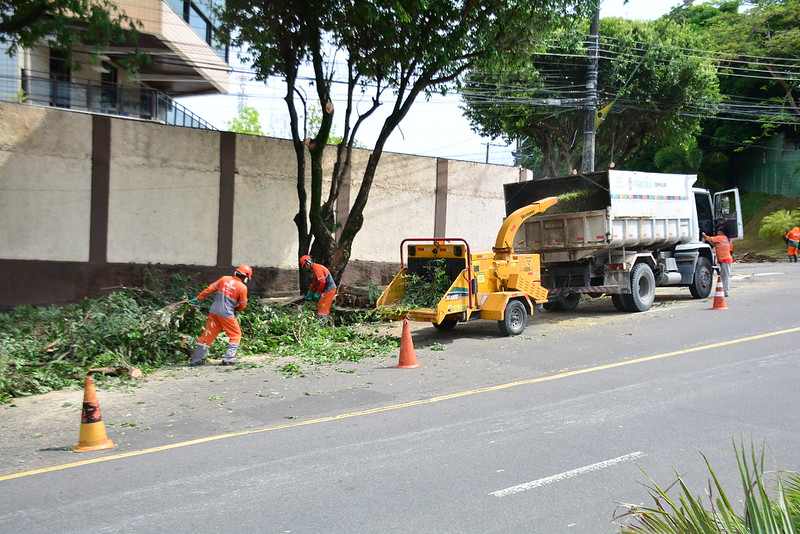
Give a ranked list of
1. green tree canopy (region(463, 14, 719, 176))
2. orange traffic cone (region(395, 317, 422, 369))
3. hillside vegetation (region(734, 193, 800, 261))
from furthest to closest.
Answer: hillside vegetation (region(734, 193, 800, 261)), green tree canopy (region(463, 14, 719, 176)), orange traffic cone (region(395, 317, 422, 369))

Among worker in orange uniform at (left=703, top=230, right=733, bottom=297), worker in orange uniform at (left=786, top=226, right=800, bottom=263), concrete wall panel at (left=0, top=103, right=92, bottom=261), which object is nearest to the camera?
concrete wall panel at (left=0, top=103, right=92, bottom=261)

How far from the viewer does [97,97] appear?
19.5 metres

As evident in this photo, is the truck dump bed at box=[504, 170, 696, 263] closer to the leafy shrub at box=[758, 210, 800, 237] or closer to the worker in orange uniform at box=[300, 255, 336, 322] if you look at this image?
the worker in orange uniform at box=[300, 255, 336, 322]

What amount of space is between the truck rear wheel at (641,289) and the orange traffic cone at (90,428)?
453 inches

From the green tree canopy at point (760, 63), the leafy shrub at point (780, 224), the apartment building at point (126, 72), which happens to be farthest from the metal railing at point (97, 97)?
the leafy shrub at point (780, 224)

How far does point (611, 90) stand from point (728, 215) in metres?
12.3

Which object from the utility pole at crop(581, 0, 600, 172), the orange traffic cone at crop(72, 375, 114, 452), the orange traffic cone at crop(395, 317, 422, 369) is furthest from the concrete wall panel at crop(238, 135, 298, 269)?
the orange traffic cone at crop(72, 375, 114, 452)

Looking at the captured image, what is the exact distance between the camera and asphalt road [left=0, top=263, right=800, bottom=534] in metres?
4.81

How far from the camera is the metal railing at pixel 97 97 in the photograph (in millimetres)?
19078

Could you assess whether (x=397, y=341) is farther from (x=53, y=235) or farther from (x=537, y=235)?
(x=53, y=235)

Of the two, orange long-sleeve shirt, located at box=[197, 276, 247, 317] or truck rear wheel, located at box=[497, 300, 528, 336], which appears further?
truck rear wheel, located at box=[497, 300, 528, 336]

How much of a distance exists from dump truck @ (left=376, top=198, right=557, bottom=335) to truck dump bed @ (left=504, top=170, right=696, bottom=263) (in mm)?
1660

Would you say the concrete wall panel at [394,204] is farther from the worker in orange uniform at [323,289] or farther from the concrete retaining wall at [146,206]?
the worker in orange uniform at [323,289]

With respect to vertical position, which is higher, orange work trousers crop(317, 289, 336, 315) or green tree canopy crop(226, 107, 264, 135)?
green tree canopy crop(226, 107, 264, 135)
